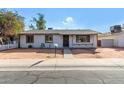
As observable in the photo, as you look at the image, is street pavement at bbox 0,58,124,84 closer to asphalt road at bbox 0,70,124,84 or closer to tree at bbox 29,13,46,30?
asphalt road at bbox 0,70,124,84

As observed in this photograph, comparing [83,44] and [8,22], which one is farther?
[83,44]

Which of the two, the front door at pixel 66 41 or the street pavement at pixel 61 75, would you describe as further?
the front door at pixel 66 41

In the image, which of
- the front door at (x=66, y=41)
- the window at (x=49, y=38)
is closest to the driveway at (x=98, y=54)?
the front door at (x=66, y=41)

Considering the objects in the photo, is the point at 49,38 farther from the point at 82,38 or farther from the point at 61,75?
the point at 61,75

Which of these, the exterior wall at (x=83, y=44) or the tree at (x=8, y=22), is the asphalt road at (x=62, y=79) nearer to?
the tree at (x=8, y=22)

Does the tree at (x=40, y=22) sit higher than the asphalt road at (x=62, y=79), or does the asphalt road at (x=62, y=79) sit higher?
the tree at (x=40, y=22)

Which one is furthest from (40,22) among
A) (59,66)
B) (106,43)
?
(59,66)

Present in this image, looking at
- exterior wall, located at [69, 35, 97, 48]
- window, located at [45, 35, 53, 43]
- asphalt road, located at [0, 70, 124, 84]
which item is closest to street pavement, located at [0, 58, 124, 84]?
asphalt road, located at [0, 70, 124, 84]

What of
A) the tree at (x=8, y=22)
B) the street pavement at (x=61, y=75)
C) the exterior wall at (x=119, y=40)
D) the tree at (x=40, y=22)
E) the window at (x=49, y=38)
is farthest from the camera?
the tree at (x=40, y=22)

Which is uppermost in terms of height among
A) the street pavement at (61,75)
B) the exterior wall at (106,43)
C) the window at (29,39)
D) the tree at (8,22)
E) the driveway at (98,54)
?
the tree at (8,22)

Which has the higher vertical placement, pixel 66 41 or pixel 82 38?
pixel 82 38

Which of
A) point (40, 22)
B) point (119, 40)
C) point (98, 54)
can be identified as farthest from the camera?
point (40, 22)
